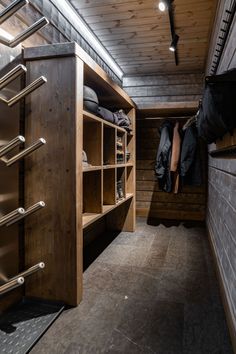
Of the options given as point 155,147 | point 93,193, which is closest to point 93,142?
point 93,193

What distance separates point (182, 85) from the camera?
14.3 ft

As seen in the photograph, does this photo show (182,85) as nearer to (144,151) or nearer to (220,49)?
(144,151)

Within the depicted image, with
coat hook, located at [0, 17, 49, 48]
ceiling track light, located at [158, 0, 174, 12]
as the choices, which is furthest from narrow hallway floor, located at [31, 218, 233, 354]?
ceiling track light, located at [158, 0, 174, 12]

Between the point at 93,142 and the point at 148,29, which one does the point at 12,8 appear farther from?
the point at 148,29

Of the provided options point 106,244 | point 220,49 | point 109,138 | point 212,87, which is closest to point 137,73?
point 109,138

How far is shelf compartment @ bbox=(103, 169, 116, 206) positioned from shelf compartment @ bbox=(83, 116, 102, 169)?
491 millimetres

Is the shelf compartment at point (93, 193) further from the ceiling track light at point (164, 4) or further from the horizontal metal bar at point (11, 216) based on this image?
the ceiling track light at point (164, 4)

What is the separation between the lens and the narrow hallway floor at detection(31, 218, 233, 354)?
1.49 metres

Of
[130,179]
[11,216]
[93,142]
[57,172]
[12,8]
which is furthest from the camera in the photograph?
[130,179]

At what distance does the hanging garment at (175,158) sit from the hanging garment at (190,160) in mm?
78

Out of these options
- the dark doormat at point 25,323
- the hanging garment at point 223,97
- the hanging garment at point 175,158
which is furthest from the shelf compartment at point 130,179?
the hanging garment at point 223,97

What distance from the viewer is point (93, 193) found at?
2.48 meters

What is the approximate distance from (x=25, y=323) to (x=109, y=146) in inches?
73.2

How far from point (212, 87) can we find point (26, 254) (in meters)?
1.61
